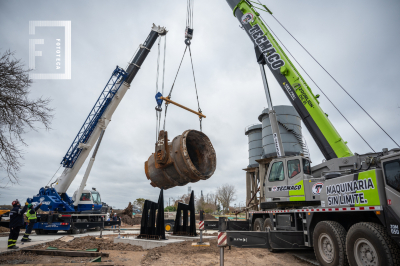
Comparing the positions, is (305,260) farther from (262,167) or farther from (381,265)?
(262,167)

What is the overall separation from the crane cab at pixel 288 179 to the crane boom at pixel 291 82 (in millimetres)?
922

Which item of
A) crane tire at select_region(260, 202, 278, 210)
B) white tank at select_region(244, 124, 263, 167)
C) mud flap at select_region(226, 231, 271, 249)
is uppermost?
white tank at select_region(244, 124, 263, 167)

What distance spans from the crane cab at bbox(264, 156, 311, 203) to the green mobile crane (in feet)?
0.09

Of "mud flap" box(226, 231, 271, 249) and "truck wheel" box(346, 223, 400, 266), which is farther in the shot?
"mud flap" box(226, 231, 271, 249)

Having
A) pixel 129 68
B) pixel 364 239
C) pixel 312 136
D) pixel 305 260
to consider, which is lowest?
pixel 305 260

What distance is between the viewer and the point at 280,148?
924cm

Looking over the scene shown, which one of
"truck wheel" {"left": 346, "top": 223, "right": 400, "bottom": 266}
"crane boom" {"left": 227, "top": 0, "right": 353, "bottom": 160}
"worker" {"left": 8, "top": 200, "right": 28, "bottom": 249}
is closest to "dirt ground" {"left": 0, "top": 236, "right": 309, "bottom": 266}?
"worker" {"left": 8, "top": 200, "right": 28, "bottom": 249}

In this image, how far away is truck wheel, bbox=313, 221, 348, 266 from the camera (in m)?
5.39

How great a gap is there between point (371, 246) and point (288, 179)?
138 inches

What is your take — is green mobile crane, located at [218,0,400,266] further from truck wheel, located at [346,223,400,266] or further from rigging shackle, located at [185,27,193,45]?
rigging shackle, located at [185,27,193,45]

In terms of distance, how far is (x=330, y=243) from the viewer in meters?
5.78

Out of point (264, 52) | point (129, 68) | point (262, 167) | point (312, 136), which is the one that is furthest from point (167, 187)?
point (262, 167)

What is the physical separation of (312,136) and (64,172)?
42.4 ft

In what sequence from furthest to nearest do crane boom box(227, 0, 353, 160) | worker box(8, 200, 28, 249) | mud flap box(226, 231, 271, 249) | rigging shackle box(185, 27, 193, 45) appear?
rigging shackle box(185, 27, 193, 45) < worker box(8, 200, 28, 249) < crane boom box(227, 0, 353, 160) < mud flap box(226, 231, 271, 249)
